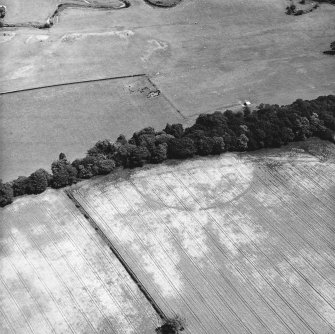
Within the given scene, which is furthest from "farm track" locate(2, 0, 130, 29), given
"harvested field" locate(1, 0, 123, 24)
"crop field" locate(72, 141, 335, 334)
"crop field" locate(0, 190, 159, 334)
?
"crop field" locate(0, 190, 159, 334)

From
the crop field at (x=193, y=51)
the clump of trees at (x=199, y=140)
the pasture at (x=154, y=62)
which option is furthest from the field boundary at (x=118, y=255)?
the crop field at (x=193, y=51)

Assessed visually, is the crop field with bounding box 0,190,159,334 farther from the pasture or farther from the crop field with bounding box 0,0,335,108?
the crop field with bounding box 0,0,335,108

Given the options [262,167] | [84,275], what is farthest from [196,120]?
[84,275]

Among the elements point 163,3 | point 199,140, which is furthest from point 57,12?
point 199,140

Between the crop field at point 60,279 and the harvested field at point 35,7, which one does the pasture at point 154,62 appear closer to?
the harvested field at point 35,7

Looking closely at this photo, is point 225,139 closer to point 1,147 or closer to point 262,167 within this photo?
point 262,167

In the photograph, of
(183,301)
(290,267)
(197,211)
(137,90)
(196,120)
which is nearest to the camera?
(183,301)
